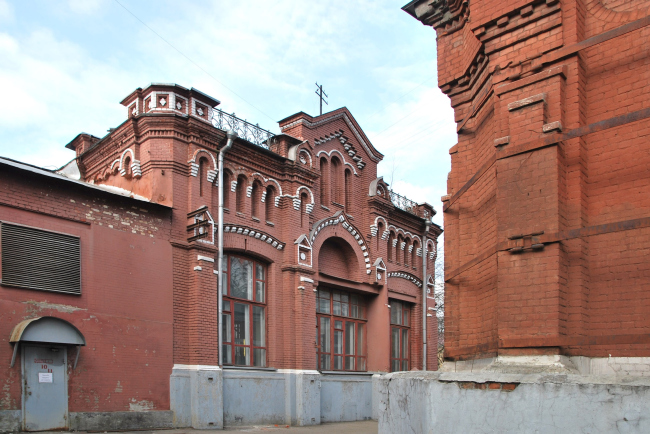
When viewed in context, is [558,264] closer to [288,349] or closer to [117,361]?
[117,361]

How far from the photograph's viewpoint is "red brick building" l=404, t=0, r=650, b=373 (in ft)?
20.9

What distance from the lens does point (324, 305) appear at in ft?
63.9

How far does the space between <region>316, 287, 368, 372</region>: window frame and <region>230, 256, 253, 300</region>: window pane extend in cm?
296

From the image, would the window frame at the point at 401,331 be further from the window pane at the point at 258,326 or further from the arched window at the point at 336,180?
the window pane at the point at 258,326

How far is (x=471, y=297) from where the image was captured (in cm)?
839

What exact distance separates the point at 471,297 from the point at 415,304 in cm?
1500

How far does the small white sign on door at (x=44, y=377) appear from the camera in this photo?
11922 millimetres

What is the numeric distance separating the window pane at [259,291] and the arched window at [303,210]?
6.57 ft

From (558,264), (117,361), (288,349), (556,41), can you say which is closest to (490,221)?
(558,264)

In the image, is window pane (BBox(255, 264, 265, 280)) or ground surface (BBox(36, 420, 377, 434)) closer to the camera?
ground surface (BBox(36, 420, 377, 434))

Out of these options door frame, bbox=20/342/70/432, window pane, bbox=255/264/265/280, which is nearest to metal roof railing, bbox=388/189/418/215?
window pane, bbox=255/264/265/280

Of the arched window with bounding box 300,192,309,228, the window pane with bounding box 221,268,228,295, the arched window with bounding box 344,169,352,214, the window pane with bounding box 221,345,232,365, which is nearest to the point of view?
the window pane with bounding box 221,345,232,365

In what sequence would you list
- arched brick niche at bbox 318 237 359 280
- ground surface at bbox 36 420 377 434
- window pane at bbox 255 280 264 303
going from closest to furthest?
ground surface at bbox 36 420 377 434 < window pane at bbox 255 280 264 303 < arched brick niche at bbox 318 237 359 280

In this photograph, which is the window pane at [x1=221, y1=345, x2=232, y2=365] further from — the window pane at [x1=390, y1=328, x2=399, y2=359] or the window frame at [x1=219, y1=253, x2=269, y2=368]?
the window pane at [x1=390, y1=328, x2=399, y2=359]
